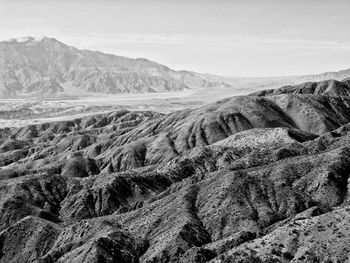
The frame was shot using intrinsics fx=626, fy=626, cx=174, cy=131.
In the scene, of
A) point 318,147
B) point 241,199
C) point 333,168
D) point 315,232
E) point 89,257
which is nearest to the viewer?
point 315,232

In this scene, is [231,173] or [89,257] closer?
[89,257]

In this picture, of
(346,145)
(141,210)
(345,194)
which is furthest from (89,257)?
(346,145)

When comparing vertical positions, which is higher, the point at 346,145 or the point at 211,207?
the point at 346,145

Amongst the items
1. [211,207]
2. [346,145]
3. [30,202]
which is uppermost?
[346,145]

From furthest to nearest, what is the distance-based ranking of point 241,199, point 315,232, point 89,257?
point 241,199 < point 89,257 < point 315,232

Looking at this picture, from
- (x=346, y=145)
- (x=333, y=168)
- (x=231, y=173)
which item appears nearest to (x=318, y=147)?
(x=346, y=145)

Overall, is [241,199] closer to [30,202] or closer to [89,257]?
[89,257]

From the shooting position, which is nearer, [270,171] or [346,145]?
[270,171]

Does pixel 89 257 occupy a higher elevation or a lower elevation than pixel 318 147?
lower

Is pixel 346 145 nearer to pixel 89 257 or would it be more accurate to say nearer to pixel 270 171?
pixel 270 171
